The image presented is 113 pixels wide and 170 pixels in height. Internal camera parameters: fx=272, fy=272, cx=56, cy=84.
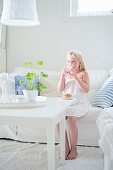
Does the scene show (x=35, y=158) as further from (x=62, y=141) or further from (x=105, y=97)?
(x=105, y=97)

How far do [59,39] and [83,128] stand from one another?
1.39 m

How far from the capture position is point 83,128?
2.50m

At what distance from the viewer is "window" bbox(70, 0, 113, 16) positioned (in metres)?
3.29

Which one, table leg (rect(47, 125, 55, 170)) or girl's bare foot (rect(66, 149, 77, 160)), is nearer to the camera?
table leg (rect(47, 125, 55, 170))

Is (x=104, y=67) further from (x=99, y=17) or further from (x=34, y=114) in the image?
(x=34, y=114)

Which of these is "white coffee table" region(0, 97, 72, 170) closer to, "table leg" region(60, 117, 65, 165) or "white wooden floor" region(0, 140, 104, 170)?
"table leg" region(60, 117, 65, 165)

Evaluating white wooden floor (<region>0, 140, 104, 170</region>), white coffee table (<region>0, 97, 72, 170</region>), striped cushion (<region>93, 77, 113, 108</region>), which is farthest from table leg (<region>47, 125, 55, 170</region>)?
striped cushion (<region>93, 77, 113, 108</region>)

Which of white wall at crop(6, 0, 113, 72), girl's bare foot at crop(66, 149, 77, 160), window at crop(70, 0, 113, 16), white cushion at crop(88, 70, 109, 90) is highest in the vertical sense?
window at crop(70, 0, 113, 16)

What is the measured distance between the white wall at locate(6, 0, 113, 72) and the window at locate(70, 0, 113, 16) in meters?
0.07

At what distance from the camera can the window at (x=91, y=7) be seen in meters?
3.29

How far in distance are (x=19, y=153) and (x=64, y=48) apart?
1.57 m

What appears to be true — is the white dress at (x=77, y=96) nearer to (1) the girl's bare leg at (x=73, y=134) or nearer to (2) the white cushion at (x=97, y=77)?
(1) the girl's bare leg at (x=73, y=134)

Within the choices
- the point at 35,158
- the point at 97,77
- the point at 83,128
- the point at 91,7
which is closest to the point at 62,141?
the point at 35,158

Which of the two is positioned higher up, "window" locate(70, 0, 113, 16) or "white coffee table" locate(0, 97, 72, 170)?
"window" locate(70, 0, 113, 16)
